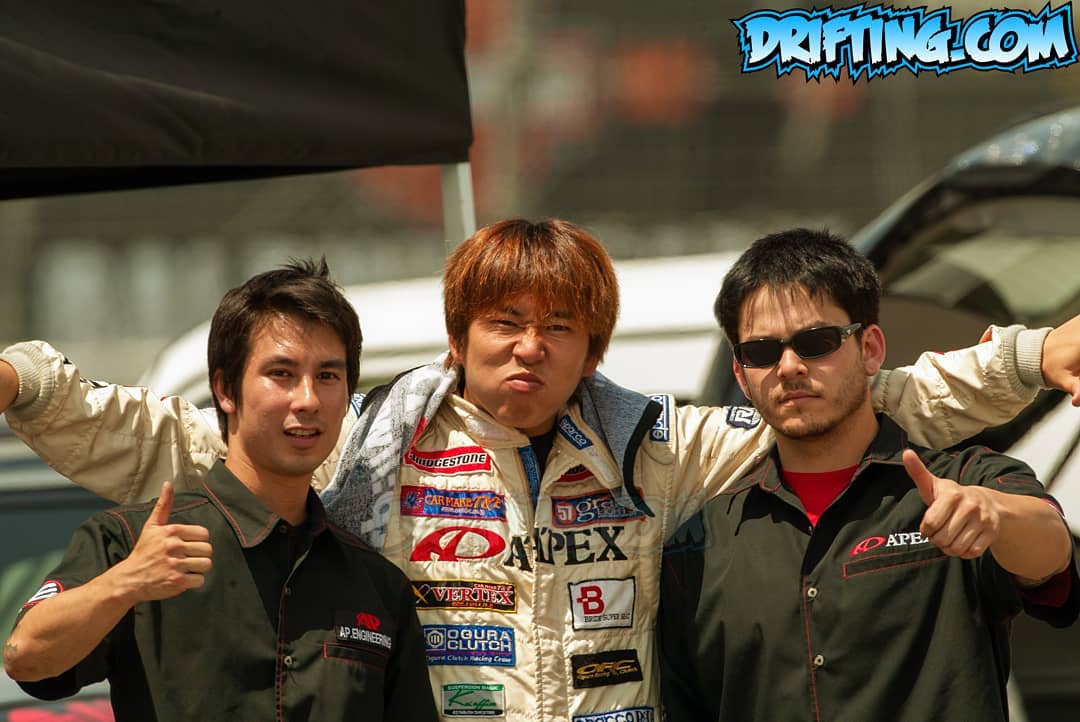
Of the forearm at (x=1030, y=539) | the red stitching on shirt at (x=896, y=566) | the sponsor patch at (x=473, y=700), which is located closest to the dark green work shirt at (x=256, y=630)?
the sponsor patch at (x=473, y=700)

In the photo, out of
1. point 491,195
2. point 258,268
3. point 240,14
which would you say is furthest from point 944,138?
point 240,14

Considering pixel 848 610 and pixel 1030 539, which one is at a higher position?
pixel 1030 539

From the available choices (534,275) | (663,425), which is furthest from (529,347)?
(663,425)

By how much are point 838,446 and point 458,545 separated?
0.75 m

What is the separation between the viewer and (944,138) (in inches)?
559

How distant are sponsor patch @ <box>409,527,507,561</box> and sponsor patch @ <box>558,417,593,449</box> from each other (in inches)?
9.6

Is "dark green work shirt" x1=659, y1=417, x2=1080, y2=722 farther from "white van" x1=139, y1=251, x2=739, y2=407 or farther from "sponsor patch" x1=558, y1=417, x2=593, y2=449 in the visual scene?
"white van" x1=139, y1=251, x2=739, y2=407

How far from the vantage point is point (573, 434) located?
2.83 m

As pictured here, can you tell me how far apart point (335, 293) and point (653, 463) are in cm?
72

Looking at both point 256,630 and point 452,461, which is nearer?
point 256,630

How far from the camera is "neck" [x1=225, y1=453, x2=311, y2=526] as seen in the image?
102 inches

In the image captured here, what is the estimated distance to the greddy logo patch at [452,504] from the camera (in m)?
2.76

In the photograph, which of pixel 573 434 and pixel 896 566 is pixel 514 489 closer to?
pixel 573 434

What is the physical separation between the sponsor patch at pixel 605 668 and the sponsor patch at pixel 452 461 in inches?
16.4
